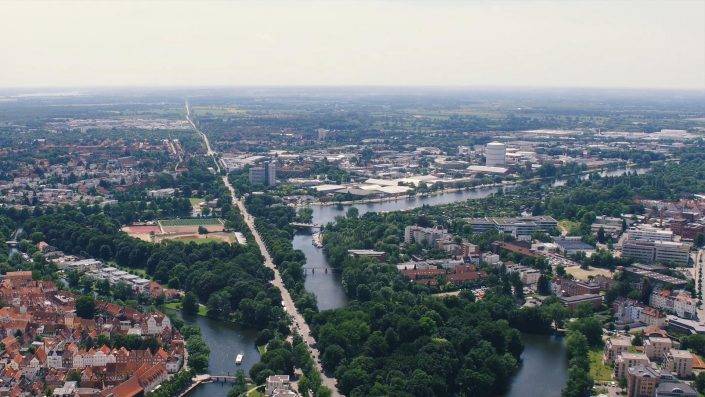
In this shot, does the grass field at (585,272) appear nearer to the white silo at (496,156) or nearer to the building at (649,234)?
the building at (649,234)

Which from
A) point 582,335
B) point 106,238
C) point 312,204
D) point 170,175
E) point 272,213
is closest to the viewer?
point 582,335

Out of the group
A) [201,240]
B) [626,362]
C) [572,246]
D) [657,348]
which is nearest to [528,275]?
[572,246]

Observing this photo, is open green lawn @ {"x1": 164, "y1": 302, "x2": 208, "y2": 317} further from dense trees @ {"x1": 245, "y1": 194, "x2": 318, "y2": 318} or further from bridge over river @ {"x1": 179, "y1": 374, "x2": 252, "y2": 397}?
bridge over river @ {"x1": 179, "y1": 374, "x2": 252, "y2": 397}

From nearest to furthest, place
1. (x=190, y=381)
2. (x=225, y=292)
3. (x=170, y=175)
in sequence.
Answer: (x=190, y=381)
(x=225, y=292)
(x=170, y=175)

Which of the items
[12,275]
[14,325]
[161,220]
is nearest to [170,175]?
[161,220]

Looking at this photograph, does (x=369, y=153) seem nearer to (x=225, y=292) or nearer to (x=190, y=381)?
(x=225, y=292)

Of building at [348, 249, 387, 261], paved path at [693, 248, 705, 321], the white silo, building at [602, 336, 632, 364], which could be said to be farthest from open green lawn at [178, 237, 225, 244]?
the white silo
